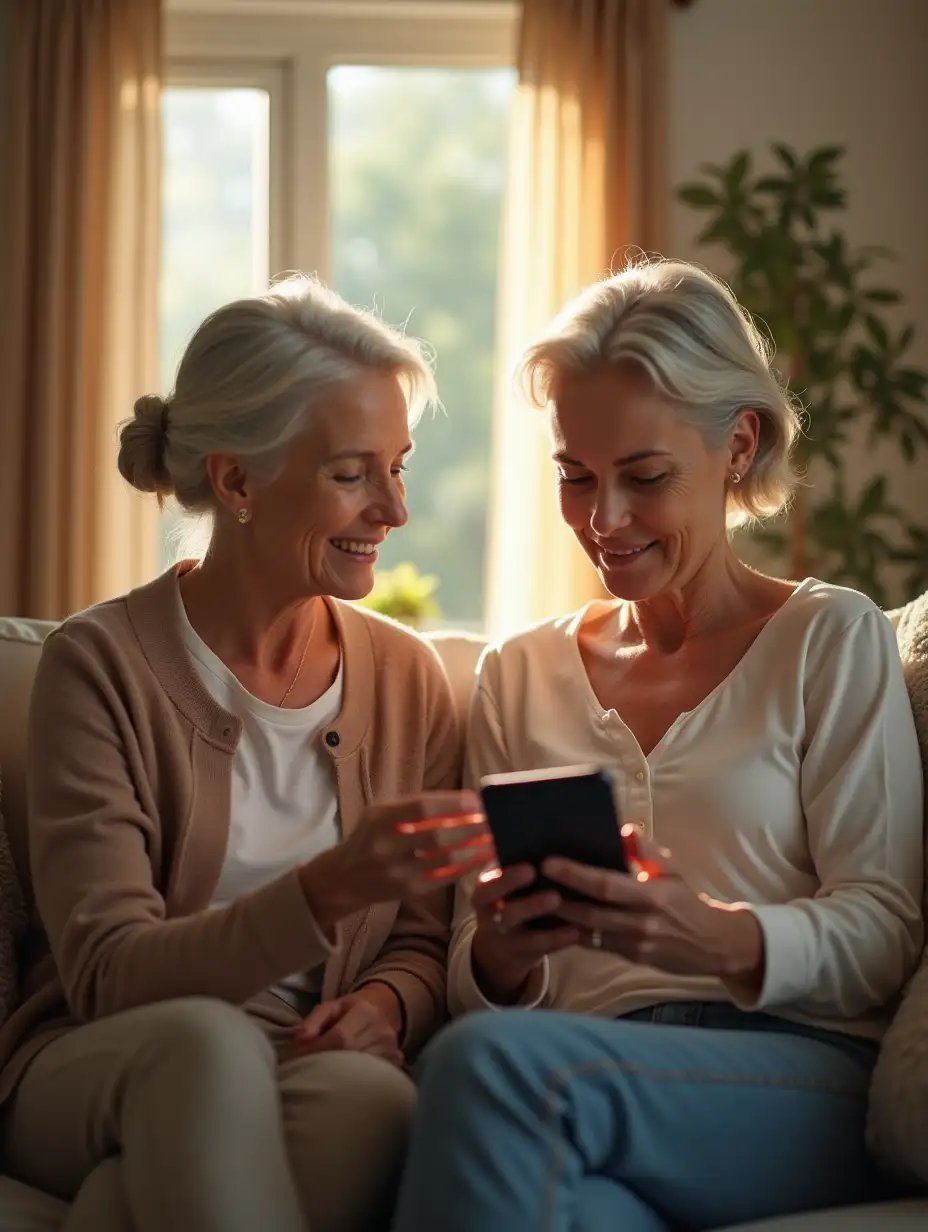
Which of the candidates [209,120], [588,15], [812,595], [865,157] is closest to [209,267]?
[209,120]

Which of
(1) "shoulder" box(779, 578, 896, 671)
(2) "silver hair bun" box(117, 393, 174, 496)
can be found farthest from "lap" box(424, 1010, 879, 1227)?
(2) "silver hair bun" box(117, 393, 174, 496)

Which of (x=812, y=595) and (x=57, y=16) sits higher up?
(x=57, y=16)

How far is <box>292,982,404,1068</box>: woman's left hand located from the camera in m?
1.65

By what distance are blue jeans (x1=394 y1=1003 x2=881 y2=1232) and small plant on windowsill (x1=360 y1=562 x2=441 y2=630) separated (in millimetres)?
2396

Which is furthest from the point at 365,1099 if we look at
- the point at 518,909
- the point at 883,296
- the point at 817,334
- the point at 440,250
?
the point at 440,250

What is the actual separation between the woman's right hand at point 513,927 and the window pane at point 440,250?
2.87 meters

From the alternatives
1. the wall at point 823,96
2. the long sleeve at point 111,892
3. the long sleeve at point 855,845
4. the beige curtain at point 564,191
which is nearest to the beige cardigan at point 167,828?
the long sleeve at point 111,892

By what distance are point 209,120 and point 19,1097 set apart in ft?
11.2

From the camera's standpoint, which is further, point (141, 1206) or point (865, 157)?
point (865, 157)

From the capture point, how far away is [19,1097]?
164 cm

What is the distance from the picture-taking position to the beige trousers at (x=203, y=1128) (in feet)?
4.47

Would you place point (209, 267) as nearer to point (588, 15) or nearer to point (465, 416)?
point (465, 416)

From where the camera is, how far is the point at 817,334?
12.9 feet

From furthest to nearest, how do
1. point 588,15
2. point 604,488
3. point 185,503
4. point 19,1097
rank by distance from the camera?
1. point 588,15
2. point 185,503
3. point 604,488
4. point 19,1097
